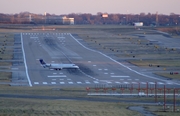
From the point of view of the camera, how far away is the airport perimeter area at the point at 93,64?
118 ft

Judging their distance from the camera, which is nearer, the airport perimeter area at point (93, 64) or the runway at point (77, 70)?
the airport perimeter area at point (93, 64)

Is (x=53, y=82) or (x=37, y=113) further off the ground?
(x=37, y=113)

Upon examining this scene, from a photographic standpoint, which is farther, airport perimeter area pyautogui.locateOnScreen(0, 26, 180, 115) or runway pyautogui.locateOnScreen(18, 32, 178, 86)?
runway pyautogui.locateOnScreen(18, 32, 178, 86)

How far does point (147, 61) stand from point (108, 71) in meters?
10.2

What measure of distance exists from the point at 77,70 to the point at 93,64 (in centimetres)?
503

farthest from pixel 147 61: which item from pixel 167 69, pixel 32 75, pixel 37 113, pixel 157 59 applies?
pixel 37 113

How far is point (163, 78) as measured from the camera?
40500 mm

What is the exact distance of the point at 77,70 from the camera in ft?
150

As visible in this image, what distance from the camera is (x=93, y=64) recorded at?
50.5m

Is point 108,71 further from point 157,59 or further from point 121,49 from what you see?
point 121,49

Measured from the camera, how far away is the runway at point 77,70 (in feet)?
127

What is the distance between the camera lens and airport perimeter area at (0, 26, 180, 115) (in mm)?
36000

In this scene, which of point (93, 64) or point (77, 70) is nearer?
point (77, 70)

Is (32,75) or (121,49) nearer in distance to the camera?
(32,75)
